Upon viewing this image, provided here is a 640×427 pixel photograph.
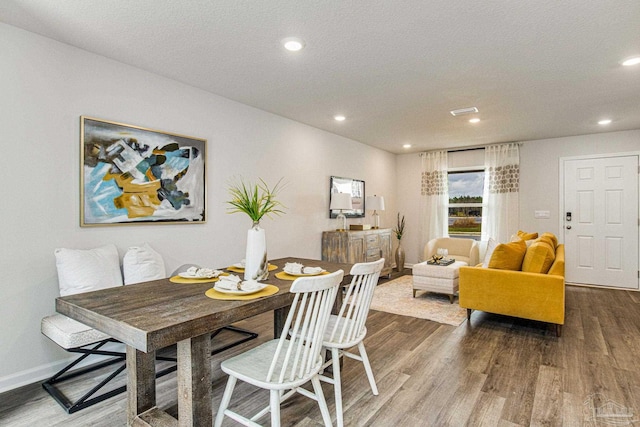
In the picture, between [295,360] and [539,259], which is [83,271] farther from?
[539,259]

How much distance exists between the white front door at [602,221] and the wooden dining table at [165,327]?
226 inches

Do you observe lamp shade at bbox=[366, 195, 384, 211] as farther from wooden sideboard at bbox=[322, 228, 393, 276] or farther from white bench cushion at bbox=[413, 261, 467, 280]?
white bench cushion at bbox=[413, 261, 467, 280]

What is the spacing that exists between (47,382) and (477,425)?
109 inches

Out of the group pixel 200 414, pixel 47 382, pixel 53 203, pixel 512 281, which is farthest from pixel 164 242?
pixel 512 281

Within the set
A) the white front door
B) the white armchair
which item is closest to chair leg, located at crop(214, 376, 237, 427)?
the white armchair

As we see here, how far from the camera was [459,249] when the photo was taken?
587cm

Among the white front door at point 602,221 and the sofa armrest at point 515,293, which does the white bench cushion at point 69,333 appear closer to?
the sofa armrest at point 515,293

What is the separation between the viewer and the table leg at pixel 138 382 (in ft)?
5.54

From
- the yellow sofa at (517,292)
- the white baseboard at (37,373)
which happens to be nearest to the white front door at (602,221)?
the yellow sofa at (517,292)

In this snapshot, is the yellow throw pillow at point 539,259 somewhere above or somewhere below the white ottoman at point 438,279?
above

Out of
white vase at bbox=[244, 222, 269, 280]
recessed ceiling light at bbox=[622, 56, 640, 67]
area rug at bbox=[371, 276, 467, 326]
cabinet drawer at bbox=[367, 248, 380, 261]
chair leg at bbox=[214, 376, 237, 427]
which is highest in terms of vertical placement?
recessed ceiling light at bbox=[622, 56, 640, 67]

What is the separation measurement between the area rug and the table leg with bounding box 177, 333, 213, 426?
9.30ft

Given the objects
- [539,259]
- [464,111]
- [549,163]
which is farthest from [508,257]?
[549,163]

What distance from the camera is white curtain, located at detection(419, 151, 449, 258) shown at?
6797mm
